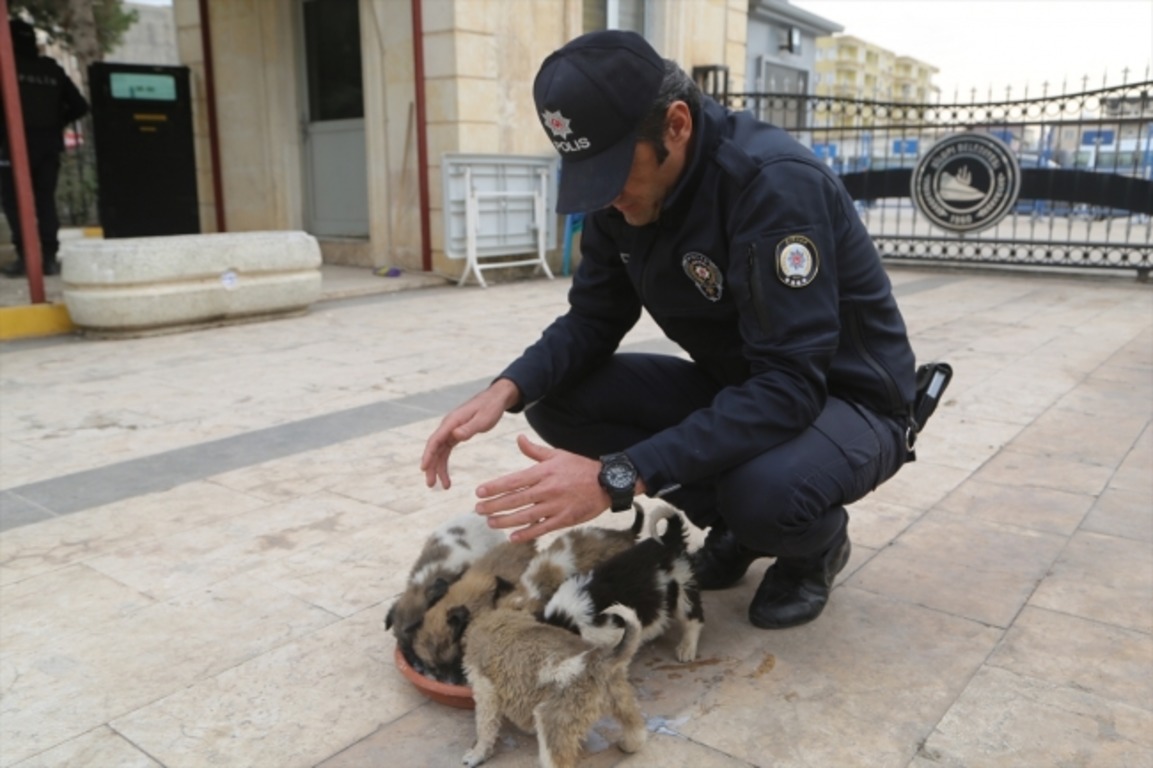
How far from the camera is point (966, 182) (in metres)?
11.3

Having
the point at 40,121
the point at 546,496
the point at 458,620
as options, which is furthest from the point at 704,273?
the point at 40,121

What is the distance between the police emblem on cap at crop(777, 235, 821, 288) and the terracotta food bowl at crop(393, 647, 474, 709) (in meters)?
1.18

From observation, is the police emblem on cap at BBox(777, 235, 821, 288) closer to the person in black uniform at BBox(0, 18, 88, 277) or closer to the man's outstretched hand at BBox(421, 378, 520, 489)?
the man's outstretched hand at BBox(421, 378, 520, 489)

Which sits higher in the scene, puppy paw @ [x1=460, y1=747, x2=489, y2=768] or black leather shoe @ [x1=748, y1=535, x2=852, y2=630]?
black leather shoe @ [x1=748, y1=535, x2=852, y2=630]

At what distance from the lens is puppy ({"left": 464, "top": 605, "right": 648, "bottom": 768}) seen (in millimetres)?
1959

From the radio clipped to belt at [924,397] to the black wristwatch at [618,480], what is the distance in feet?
2.95

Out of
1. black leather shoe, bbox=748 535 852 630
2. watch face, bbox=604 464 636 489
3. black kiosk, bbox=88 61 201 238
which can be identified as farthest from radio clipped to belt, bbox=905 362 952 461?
black kiosk, bbox=88 61 201 238

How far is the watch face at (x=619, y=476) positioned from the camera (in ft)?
6.66

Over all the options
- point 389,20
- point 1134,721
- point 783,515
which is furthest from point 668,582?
point 389,20

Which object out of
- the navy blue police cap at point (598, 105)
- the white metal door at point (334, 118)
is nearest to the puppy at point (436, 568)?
the navy blue police cap at point (598, 105)

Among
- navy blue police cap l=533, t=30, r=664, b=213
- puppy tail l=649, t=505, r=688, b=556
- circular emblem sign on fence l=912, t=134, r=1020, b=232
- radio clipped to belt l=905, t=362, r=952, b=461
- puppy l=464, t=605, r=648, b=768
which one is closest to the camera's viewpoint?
puppy l=464, t=605, r=648, b=768

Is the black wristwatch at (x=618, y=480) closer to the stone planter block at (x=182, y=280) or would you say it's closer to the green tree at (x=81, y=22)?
the stone planter block at (x=182, y=280)

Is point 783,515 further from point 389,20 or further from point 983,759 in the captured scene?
point 389,20

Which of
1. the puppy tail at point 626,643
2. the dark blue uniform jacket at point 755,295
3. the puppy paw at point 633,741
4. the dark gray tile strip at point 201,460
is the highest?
the dark blue uniform jacket at point 755,295
